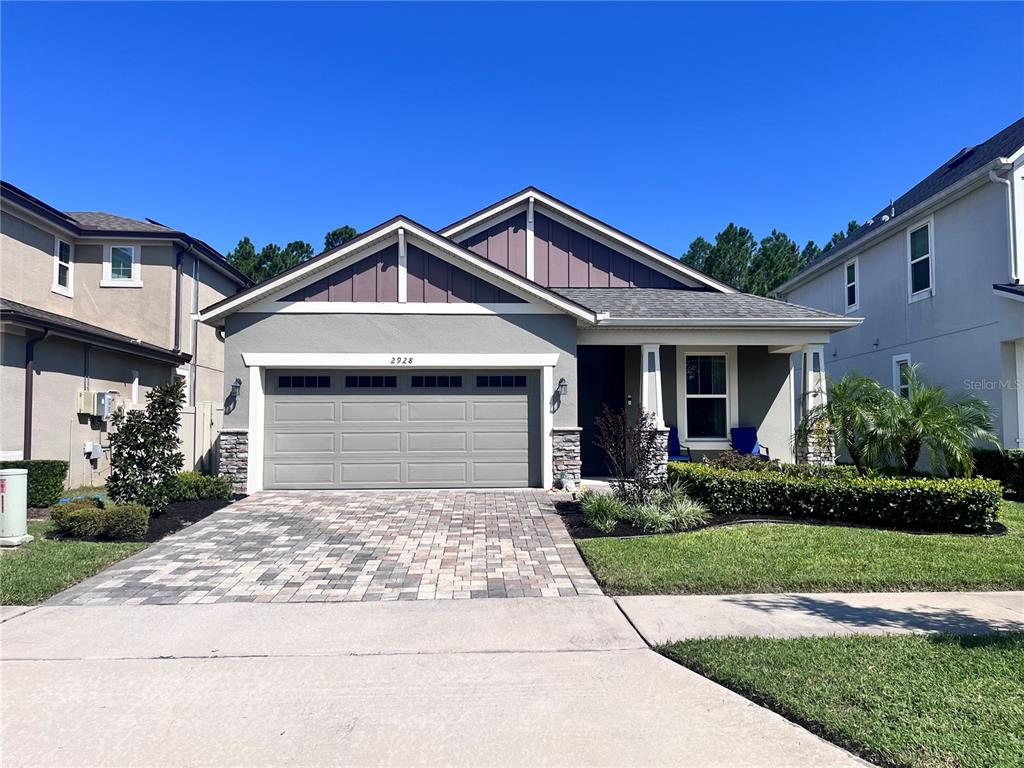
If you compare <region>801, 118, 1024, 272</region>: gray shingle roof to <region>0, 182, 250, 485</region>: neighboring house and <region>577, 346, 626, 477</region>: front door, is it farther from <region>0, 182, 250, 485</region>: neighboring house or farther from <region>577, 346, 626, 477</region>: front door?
<region>0, 182, 250, 485</region>: neighboring house

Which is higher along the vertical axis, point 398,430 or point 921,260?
point 921,260

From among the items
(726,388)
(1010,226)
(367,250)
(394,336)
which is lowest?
(726,388)

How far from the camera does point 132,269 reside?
15.9m

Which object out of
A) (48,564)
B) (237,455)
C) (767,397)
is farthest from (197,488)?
(767,397)

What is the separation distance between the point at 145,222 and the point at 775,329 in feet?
54.5

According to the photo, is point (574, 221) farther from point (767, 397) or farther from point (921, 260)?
point (921, 260)

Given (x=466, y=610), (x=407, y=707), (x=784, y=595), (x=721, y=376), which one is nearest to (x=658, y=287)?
(x=721, y=376)

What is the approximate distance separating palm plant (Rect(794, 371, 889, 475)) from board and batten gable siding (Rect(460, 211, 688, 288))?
252 inches

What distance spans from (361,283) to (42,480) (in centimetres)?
623

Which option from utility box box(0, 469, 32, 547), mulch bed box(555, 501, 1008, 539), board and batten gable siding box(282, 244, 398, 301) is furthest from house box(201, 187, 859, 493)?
utility box box(0, 469, 32, 547)

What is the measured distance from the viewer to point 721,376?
14.4 metres

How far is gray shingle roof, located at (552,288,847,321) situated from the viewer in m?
12.9

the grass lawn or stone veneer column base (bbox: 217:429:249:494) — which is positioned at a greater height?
stone veneer column base (bbox: 217:429:249:494)

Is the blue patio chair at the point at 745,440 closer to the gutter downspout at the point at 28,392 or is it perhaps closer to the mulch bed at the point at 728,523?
the mulch bed at the point at 728,523
